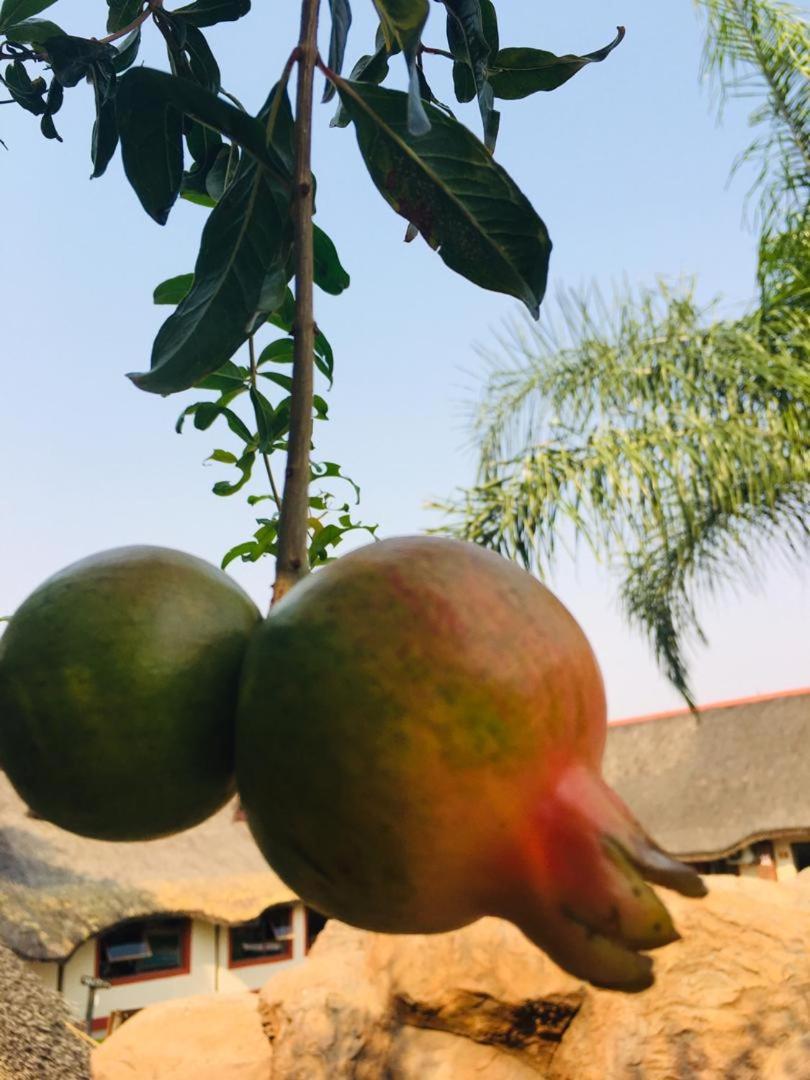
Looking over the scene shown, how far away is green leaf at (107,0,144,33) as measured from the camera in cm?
123

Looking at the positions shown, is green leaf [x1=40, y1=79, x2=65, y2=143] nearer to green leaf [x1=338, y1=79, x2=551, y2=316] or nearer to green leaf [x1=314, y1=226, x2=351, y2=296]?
green leaf [x1=314, y1=226, x2=351, y2=296]

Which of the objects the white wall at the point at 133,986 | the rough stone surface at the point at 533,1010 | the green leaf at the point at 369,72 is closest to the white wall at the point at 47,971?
the white wall at the point at 133,986

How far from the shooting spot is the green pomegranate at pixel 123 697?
1.84 feet

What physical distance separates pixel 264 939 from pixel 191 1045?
834 centimetres

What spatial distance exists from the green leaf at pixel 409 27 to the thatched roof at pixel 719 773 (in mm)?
12478

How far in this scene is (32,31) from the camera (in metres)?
1.23

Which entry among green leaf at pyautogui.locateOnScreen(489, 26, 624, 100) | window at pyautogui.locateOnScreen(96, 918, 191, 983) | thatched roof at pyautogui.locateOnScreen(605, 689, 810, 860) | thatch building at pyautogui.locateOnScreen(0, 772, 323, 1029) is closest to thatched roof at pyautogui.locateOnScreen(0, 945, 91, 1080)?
thatch building at pyautogui.locateOnScreen(0, 772, 323, 1029)

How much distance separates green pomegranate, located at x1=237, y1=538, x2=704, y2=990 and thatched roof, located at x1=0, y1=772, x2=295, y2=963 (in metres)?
11.4

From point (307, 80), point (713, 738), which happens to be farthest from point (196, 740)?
point (713, 738)

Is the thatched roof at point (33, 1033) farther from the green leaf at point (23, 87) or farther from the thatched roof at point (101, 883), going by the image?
the green leaf at point (23, 87)

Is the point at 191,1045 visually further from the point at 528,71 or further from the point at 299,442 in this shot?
the point at 299,442

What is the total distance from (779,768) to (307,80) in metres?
13.8

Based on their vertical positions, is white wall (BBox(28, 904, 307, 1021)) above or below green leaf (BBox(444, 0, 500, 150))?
below

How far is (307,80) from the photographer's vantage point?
659mm
